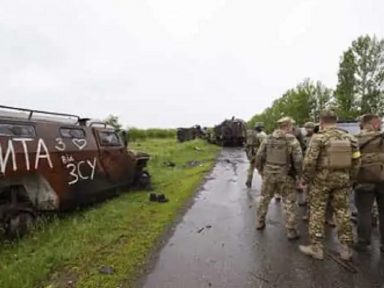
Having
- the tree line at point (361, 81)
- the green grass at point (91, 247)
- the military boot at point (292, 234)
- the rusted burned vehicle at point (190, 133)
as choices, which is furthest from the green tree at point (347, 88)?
the military boot at point (292, 234)

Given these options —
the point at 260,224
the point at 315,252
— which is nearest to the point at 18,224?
the point at 260,224

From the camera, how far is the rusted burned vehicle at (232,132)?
33188 mm

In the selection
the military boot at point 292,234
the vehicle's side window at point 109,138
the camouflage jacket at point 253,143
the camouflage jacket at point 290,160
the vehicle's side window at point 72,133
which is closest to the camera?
the military boot at point 292,234

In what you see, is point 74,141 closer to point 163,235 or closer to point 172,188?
point 163,235

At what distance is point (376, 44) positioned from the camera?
31.0m

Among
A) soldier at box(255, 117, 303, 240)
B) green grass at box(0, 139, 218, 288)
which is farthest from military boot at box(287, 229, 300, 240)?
green grass at box(0, 139, 218, 288)

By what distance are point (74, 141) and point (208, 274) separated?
15.3 feet

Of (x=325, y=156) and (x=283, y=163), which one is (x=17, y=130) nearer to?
(x=283, y=163)

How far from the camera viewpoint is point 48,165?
25.7 ft

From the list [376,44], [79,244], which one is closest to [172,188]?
[79,244]

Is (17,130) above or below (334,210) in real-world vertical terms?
above

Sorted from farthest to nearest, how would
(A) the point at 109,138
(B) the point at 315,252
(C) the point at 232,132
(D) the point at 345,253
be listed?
(C) the point at 232,132 < (A) the point at 109,138 < (B) the point at 315,252 < (D) the point at 345,253

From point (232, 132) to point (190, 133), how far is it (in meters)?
8.07

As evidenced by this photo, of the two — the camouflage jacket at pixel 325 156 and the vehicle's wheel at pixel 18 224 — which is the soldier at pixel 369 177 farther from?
the vehicle's wheel at pixel 18 224
